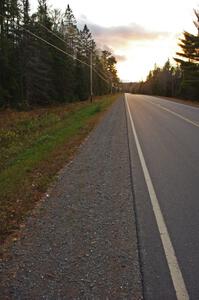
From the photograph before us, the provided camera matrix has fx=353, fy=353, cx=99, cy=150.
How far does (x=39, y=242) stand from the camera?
188 inches

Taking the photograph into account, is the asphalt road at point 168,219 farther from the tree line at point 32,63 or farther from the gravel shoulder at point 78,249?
the tree line at point 32,63

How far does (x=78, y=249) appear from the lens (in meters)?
4.56

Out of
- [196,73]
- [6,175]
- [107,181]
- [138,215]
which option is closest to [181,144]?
[107,181]

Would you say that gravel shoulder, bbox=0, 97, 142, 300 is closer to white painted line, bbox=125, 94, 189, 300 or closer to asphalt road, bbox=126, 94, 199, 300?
asphalt road, bbox=126, 94, 199, 300

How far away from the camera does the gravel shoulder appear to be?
12.1ft

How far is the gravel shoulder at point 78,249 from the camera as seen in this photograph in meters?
3.70

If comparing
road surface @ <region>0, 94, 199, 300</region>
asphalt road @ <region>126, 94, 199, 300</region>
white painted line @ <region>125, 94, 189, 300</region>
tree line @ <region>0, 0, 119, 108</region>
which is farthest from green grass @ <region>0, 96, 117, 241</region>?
tree line @ <region>0, 0, 119, 108</region>

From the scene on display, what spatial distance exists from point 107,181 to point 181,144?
5.30 metres

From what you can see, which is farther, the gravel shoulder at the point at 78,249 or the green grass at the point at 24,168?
the green grass at the point at 24,168

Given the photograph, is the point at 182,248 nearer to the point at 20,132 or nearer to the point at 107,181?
the point at 107,181

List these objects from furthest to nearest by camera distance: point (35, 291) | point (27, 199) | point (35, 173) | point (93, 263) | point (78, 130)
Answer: point (78, 130) < point (35, 173) < point (27, 199) < point (93, 263) < point (35, 291)

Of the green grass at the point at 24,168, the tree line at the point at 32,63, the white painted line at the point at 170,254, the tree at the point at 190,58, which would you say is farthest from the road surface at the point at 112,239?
the tree at the point at 190,58

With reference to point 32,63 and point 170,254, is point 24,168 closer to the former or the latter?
point 170,254

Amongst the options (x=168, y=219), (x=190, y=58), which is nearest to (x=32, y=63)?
(x=190, y=58)
